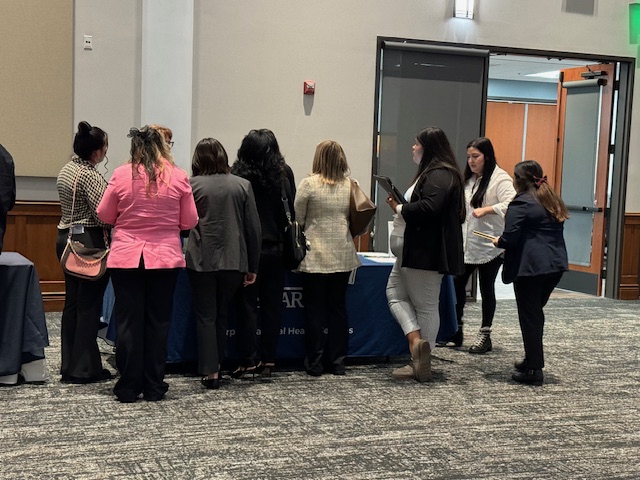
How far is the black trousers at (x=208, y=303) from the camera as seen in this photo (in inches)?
178

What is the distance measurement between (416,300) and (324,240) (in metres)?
0.65

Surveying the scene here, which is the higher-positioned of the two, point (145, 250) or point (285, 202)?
point (285, 202)

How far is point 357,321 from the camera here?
5.25 m

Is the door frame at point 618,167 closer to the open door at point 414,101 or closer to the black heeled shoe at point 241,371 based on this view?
the open door at point 414,101

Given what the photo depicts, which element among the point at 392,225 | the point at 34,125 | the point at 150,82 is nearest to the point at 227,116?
the point at 150,82

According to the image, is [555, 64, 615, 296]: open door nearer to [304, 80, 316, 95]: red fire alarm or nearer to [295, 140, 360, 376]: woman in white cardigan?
[304, 80, 316, 95]: red fire alarm

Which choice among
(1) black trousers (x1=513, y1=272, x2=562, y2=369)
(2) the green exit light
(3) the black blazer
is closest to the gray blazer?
(3) the black blazer

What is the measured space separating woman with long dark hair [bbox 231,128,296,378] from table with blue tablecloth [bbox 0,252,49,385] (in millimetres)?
1116

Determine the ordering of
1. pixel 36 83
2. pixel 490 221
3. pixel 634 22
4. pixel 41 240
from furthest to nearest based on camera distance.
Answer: pixel 634 22, pixel 41 240, pixel 36 83, pixel 490 221

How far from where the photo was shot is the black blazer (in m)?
4.68

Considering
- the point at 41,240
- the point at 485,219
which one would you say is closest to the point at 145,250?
the point at 485,219

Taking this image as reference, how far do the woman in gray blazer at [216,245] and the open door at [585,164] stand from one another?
18.2 ft

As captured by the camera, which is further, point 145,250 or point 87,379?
point 87,379

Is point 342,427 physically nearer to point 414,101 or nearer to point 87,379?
point 87,379
